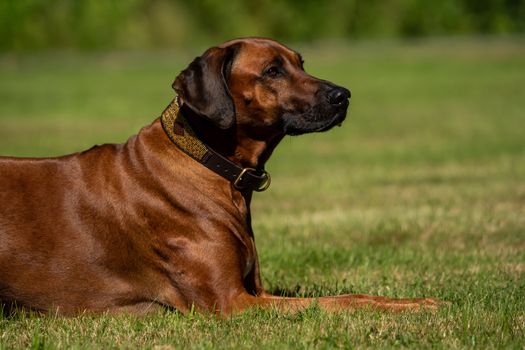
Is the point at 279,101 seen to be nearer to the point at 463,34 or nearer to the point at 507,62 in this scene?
the point at 507,62

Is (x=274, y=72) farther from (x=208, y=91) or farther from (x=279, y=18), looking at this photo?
(x=279, y=18)

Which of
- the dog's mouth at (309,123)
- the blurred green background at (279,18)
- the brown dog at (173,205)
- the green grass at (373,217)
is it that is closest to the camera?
the green grass at (373,217)

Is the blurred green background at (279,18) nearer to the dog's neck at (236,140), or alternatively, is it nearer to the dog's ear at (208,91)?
the dog's neck at (236,140)

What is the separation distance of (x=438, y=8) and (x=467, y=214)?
47.2 m

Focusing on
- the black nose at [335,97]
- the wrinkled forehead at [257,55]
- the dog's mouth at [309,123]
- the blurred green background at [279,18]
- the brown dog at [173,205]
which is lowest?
the blurred green background at [279,18]

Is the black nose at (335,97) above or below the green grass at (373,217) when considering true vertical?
above

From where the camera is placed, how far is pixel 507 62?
129ft

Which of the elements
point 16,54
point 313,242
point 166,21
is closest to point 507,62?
point 166,21

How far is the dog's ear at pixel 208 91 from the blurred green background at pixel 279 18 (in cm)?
4853

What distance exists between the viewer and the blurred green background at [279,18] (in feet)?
175

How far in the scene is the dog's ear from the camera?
17.0ft

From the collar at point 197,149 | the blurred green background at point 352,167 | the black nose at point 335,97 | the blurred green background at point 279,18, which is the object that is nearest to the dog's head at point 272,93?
the black nose at point 335,97

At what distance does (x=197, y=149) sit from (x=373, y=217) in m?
4.43

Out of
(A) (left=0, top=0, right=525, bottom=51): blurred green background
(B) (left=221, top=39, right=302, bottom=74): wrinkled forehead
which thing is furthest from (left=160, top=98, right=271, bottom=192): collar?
(A) (left=0, top=0, right=525, bottom=51): blurred green background
